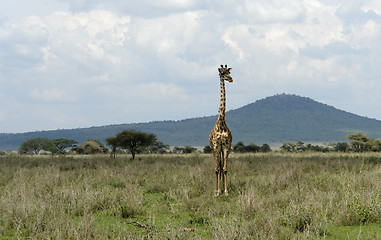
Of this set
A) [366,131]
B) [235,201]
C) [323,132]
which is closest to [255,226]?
[235,201]

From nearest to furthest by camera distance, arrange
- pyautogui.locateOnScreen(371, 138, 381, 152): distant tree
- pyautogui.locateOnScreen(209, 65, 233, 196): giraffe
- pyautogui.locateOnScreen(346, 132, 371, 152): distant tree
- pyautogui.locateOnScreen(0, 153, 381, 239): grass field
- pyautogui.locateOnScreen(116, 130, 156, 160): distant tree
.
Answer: pyautogui.locateOnScreen(0, 153, 381, 239): grass field < pyautogui.locateOnScreen(209, 65, 233, 196): giraffe < pyautogui.locateOnScreen(116, 130, 156, 160): distant tree < pyautogui.locateOnScreen(371, 138, 381, 152): distant tree < pyautogui.locateOnScreen(346, 132, 371, 152): distant tree

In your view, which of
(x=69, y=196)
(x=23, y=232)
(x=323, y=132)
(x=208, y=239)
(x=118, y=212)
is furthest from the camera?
(x=323, y=132)

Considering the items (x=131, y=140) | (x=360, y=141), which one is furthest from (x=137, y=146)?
(x=360, y=141)

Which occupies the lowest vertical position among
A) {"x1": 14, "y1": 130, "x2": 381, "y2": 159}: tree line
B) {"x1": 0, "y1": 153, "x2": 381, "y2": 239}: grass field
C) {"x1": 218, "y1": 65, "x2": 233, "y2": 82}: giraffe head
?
{"x1": 0, "y1": 153, "x2": 381, "y2": 239}: grass field

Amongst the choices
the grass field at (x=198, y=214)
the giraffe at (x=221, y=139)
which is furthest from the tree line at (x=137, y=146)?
the grass field at (x=198, y=214)

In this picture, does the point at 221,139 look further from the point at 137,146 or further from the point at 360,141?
the point at 360,141

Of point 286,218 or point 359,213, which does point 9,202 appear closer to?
point 286,218

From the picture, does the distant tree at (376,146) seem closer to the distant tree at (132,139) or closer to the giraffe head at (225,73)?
the distant tree at (132,139)

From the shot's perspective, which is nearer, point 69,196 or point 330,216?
point 330,216

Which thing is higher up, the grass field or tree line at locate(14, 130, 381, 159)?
tree line at locate(14, 130, 381, 159)

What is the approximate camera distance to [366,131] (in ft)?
618

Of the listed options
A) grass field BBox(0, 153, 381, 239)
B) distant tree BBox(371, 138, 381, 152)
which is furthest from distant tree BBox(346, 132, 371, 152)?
grass field BBox(0, 153, 381, 239)

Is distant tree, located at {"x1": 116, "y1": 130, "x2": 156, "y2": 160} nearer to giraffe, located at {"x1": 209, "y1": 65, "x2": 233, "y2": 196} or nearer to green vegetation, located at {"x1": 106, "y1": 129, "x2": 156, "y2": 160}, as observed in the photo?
green vegetation, located at {"x1": 106, "y1": 129, "x2": 156, "y2": 160}

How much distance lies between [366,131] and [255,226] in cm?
20009
